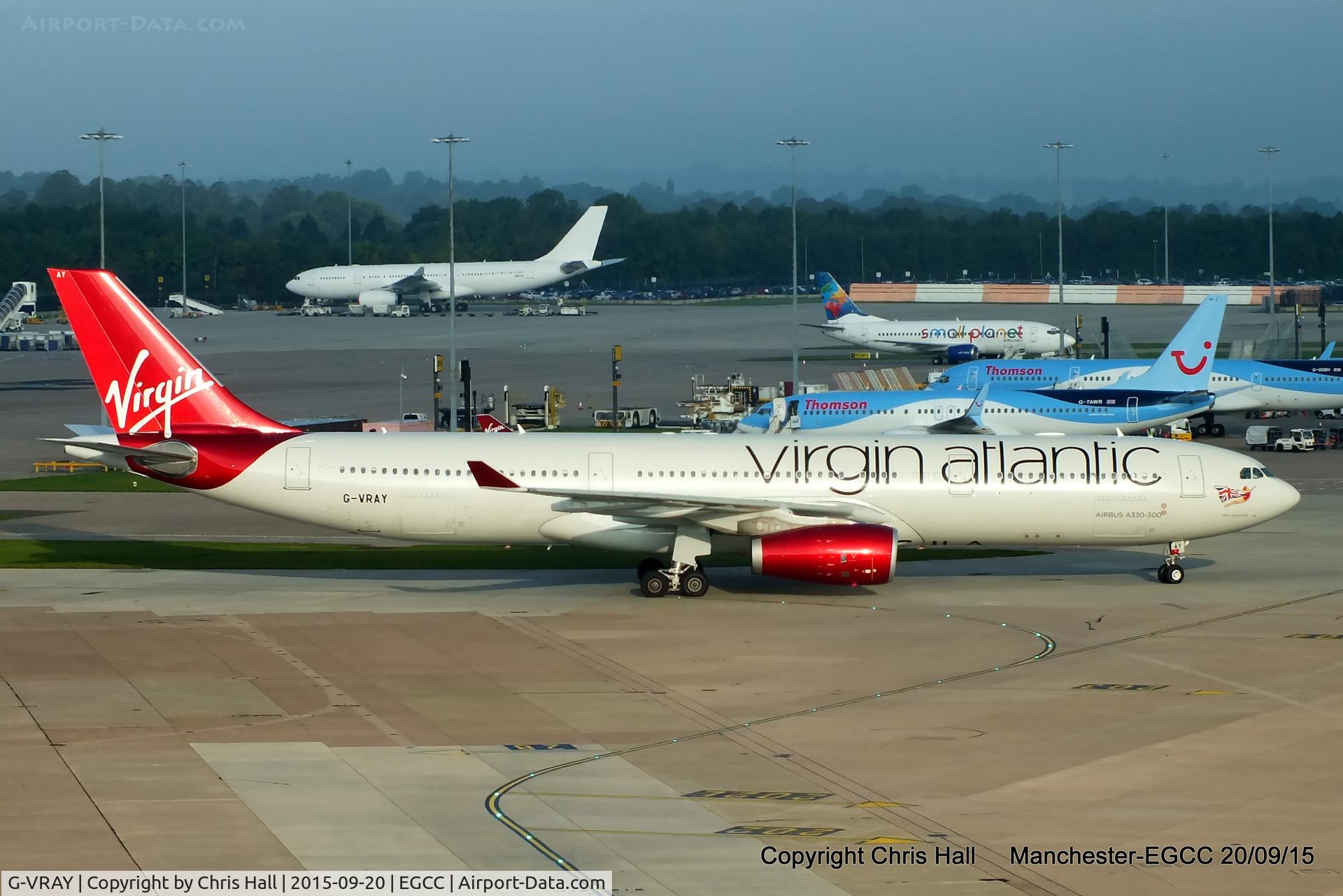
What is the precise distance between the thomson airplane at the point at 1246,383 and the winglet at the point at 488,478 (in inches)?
1689

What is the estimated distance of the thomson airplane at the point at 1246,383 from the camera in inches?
2904

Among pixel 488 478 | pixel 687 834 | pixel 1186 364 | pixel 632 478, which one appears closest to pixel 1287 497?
pixel 632 478

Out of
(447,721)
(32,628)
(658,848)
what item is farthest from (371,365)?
(658,848)

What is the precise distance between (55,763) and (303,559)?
63.8 feet

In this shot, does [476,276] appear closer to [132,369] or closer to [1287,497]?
[132,369]

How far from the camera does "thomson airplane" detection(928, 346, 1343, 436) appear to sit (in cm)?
7375

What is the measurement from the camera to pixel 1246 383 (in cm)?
7469

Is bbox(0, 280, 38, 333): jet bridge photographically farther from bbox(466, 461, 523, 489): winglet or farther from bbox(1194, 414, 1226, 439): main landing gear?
bbox(466, 461, 523, 489): winglet

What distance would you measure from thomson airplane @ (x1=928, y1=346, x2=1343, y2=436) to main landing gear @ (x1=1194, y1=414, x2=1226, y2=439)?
0.03 meters

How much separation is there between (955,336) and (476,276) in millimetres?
67456

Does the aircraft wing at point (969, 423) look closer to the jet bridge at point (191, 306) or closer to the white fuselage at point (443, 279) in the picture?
the white fuselage at point (443, 279)

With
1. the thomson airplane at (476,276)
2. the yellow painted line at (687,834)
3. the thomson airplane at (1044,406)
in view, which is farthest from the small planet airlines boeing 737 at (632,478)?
the thomson airplane at (476,276)

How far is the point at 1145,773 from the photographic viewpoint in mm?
22172

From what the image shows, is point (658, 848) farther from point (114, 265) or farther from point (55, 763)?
point (114, 265)
